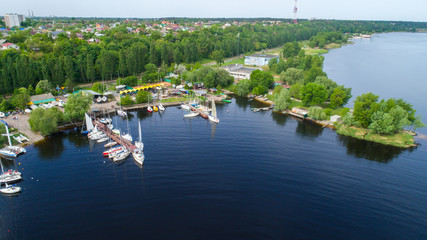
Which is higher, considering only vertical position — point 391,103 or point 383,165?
point 391,103

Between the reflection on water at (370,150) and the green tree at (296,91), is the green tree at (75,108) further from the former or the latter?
the reflection on water at (370,150)

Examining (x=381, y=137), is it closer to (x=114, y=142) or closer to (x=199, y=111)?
(x=199, y=111)

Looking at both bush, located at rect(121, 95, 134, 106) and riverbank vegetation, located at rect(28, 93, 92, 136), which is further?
bush, located at rect(121, 95, 134, 106)

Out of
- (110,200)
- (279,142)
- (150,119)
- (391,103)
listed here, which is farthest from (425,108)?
(110,200)

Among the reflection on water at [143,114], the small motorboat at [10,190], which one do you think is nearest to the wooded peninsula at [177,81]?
the reflection on water at [143,114]

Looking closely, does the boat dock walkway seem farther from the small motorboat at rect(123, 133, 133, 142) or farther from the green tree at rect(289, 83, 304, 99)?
the green tree at rect(289, 83, 304, 99)

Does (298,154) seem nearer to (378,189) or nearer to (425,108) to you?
(378,189)

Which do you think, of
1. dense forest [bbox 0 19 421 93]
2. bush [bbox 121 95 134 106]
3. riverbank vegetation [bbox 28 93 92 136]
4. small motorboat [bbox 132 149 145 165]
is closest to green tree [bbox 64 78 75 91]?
Result: dense forest [bbox 0 19 421 93]
